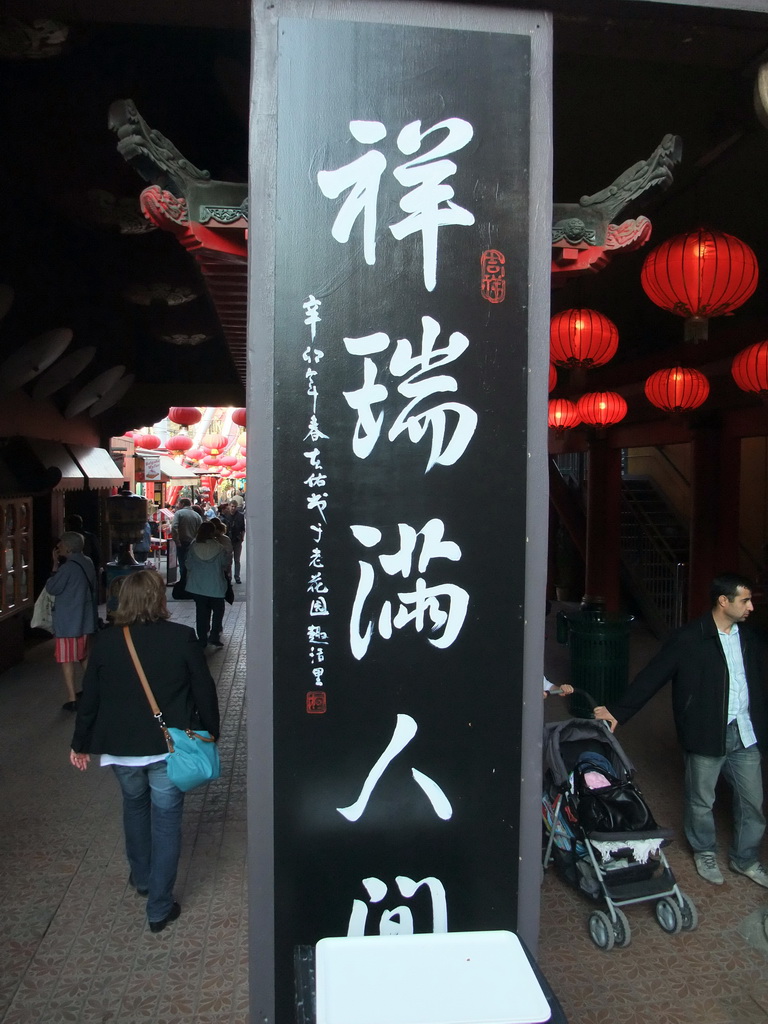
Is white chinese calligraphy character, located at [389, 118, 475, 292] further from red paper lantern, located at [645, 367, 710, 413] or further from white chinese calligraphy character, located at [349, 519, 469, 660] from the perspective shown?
red paper lantern, located at [645, 367, 710, 413]

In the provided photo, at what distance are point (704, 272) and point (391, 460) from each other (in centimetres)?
322

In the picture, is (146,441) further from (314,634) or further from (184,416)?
(314,634)

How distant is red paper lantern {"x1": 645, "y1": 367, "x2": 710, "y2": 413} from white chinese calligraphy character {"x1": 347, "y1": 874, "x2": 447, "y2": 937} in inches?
233

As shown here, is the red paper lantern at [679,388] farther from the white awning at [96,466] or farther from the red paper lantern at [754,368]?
the white awning at [96,466]

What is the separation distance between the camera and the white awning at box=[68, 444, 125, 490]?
1166 cm

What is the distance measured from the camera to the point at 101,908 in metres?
4.11

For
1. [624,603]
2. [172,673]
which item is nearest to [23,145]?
[172,673]

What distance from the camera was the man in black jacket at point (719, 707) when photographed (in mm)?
4324

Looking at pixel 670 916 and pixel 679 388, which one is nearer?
pixel 670 916

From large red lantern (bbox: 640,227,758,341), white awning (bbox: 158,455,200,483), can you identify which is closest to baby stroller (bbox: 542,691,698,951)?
large red lantern (bbox: 640,227,758,341)

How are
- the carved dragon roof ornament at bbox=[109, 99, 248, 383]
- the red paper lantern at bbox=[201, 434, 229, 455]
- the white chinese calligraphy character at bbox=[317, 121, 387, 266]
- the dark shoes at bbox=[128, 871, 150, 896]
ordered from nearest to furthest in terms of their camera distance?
the white chinese calligraphy character at bbox=[317, 121, 387, 266]
the carved dragon roof ornament at bbox=[109, 99, 248, 383]
the dark shoes at bbox=[128, 871, 150, 896]
the red paper lantern at bbox=[201, 434, 229, 455]

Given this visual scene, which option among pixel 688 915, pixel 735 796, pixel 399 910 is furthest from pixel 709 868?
pixel 399 910

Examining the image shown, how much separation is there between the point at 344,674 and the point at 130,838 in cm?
205

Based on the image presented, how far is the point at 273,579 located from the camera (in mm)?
2795
